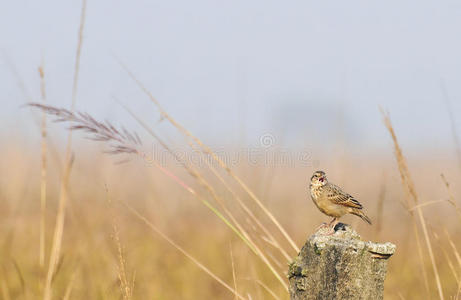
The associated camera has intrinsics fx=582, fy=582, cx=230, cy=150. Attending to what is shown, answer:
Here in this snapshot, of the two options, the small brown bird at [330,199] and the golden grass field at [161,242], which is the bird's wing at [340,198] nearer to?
the small brown bird at [330,199]

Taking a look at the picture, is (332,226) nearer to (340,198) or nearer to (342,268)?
(340,198)

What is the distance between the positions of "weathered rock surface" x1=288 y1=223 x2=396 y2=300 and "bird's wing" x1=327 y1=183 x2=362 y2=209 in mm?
660

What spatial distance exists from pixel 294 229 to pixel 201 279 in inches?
185

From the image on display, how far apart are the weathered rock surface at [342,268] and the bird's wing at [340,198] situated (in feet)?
2.17

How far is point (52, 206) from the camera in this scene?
13.8 m

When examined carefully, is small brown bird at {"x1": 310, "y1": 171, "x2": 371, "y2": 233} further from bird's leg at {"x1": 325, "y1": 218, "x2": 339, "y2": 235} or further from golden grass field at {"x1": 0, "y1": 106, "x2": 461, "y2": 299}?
golden grass field at {"x1": 0, "y1": 106, "x2": 461, "y2": 299}

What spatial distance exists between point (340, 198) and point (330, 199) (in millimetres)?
59

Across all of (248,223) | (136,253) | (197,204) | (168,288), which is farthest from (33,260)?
(197,204)

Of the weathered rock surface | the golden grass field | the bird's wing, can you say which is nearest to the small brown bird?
the bird's wing

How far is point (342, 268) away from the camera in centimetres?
248

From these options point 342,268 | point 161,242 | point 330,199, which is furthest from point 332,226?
point 161,242

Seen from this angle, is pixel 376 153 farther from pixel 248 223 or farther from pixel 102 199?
pixel 248 223

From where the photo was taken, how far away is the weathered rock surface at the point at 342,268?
248cm

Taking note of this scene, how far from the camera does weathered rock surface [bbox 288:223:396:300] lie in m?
2.48
